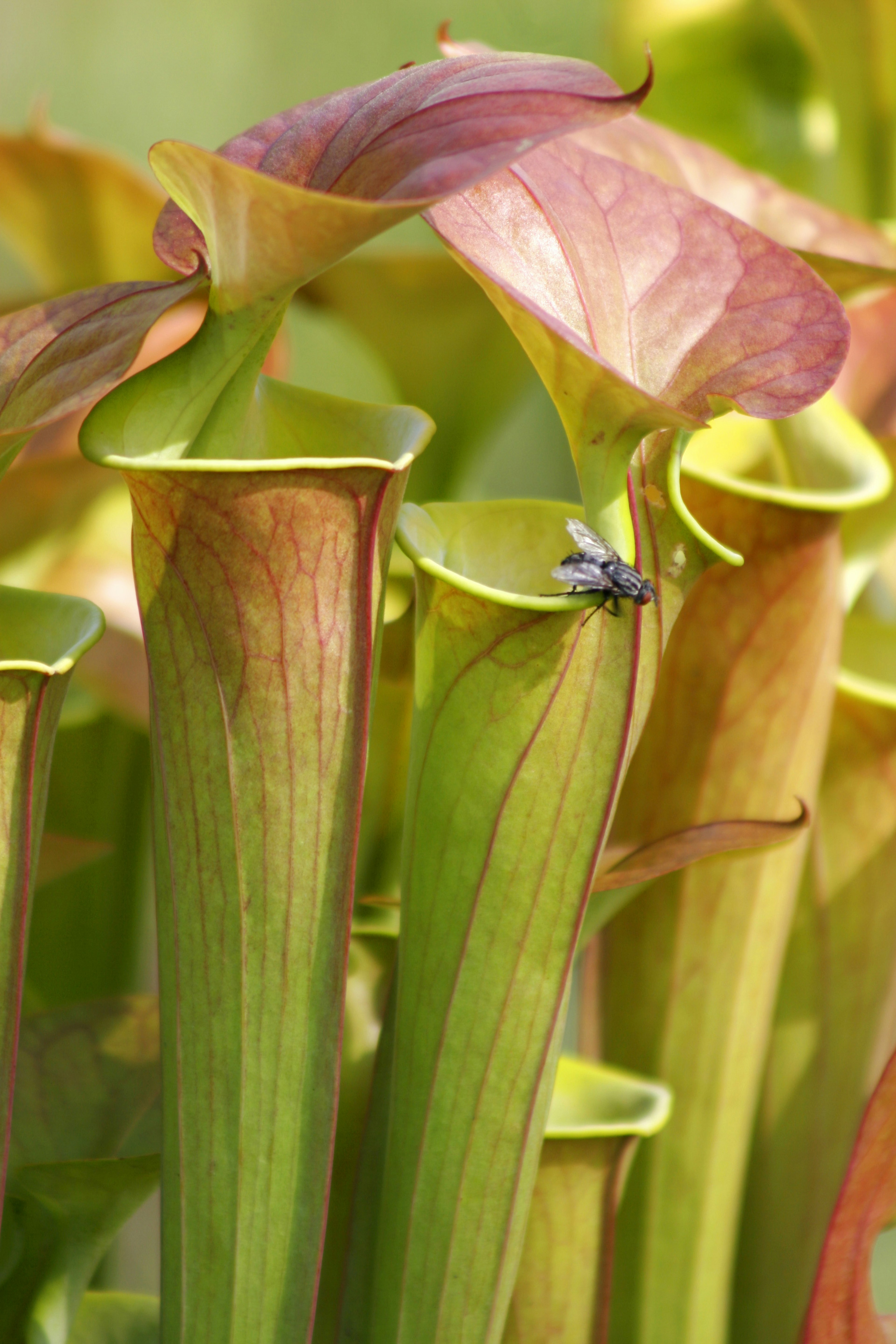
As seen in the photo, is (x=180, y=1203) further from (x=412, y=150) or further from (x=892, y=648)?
(x=892, y=648)

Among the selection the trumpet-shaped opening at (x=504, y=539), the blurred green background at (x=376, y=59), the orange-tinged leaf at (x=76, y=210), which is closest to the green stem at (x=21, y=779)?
the trumpet-shaped opening at (x=504, y=539)

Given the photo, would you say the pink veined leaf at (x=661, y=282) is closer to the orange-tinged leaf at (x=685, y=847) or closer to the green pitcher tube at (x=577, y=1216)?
the orange-tinged leaf at (x=685, y=847)

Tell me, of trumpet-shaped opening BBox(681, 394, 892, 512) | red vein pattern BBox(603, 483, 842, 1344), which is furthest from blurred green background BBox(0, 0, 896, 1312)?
red vein pattern BBox(603, 483, 842, 1344)

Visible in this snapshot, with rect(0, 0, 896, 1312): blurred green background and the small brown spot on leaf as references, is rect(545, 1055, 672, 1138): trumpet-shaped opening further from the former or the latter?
rect(0, 0, 896, 1312): blurred green background

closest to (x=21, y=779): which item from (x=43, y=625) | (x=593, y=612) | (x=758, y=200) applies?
(x=43, y=625)

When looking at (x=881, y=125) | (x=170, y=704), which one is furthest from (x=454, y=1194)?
(x=881, y=125)
